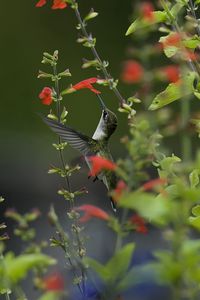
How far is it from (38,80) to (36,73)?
94mm

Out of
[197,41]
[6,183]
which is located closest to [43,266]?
[197,41]

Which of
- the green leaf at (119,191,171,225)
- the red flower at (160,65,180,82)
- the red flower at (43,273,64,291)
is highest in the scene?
the red flower at (160,65,180,82)

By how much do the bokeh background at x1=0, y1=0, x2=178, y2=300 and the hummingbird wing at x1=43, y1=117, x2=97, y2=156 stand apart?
4.00 meters

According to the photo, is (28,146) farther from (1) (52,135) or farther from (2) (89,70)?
(2) (89,70)

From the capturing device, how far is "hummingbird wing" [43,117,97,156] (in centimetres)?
173

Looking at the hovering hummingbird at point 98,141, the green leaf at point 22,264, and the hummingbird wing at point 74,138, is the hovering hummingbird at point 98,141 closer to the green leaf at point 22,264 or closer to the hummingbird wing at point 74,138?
the hummingbird wing at point 74,138

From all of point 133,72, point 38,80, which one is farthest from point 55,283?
point 38,80

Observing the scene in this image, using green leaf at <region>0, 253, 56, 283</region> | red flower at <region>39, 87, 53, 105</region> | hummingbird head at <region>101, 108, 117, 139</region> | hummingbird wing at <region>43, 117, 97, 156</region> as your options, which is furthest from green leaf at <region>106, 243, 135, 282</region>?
hummingbird head at <region>101, 108, 117, 139</region>

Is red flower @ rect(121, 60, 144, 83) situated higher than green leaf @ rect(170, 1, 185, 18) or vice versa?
red flower @ rect(121, 60, 144, 83)

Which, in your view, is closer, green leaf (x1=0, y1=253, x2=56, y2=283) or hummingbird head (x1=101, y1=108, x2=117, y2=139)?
green leaf (x1=0, y1=253, x2=56, y2=283)

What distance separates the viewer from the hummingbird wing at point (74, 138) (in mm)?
1727

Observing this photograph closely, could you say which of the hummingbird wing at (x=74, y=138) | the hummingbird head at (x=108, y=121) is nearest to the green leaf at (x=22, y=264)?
the hummingbird wing at (x=74, y=138)

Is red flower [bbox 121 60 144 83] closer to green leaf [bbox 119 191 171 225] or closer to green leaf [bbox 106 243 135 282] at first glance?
green leaf [bbox 119 191 171 225]

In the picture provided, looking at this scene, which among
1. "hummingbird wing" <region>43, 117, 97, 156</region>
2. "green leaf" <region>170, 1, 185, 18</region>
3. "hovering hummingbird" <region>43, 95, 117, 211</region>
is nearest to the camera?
"hummingbird wing" <region>43, 117, 97, 156</region>
